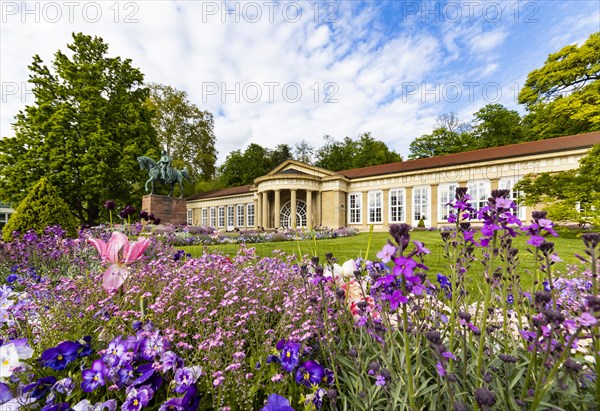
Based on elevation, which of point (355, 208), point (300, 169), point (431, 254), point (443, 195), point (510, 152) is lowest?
point (431, 254)

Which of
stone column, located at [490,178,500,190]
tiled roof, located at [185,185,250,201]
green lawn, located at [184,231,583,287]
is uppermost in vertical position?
tiled roof, located at [185,185,250,201]

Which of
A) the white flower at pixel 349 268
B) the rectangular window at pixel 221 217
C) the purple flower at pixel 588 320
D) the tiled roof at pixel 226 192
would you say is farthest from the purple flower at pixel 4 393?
the rectangular window at pixel 221 217

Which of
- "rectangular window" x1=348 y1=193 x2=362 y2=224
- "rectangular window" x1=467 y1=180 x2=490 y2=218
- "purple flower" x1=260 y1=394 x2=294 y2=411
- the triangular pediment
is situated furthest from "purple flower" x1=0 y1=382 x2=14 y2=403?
the triangular pediment

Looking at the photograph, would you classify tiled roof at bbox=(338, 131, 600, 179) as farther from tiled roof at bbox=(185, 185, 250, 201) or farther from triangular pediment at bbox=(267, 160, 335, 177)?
tiled roof at bbox=(185, 185, 250, 201)

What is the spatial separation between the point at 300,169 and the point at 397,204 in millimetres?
11405

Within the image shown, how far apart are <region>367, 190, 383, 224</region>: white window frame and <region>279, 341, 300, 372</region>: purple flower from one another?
26579 millimetres

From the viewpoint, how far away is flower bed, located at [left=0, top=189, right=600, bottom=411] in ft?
3.34

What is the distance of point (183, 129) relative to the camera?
32438 millimetres

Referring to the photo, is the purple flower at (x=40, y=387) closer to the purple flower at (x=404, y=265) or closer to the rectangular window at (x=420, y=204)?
the purple flower at (x=404, y=265)

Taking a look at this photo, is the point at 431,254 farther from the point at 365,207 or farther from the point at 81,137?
the point at 81,137

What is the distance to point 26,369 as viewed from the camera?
131cm

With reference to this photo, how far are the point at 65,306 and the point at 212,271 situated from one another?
1068mm

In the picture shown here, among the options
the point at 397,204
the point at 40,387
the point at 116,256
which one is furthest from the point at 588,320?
the point at 397,204

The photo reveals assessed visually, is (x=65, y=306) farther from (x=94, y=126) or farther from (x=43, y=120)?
(x=43, y=120)
